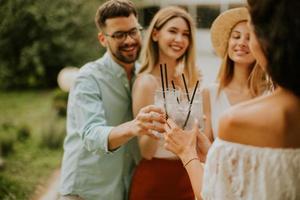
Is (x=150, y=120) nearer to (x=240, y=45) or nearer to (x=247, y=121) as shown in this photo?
(x=247, y=121)

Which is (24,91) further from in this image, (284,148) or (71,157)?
(284,148)

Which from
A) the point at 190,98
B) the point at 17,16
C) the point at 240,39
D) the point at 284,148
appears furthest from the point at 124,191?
the point at 17,16

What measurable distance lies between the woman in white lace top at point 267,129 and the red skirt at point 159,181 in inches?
29.1

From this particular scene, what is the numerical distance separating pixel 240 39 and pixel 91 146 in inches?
33.2

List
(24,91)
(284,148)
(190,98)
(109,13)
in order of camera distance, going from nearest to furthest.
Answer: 1. (284,148)
2. (190,98)
3. (109,13)
4. (24,91)

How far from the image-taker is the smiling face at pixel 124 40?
1.81 meters

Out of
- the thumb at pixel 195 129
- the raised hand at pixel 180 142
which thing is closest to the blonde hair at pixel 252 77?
the thumb at pixel 195 129

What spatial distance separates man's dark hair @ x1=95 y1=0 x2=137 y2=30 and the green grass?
5.52 ft

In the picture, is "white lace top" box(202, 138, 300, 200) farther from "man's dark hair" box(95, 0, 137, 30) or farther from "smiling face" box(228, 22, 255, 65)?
"smiling face" box(228, 22, 255, 65)

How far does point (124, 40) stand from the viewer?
1811mm

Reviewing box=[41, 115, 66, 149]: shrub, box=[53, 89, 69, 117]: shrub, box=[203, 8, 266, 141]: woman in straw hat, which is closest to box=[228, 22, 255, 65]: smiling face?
box=[203, 8, 266, 141]: woman in straw hat

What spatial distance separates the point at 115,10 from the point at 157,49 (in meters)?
0.30

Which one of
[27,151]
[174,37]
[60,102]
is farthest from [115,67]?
[60,102]

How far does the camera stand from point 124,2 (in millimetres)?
1836
